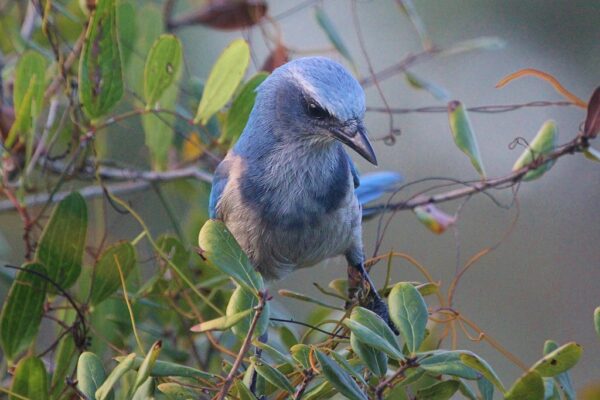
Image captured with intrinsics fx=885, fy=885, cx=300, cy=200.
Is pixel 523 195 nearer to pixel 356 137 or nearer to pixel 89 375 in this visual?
pixel 356 137

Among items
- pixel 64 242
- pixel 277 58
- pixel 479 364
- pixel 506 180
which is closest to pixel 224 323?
pixel 479 364

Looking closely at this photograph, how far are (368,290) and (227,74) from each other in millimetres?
754

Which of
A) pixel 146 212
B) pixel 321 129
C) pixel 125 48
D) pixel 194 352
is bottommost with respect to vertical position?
pixel 146 212

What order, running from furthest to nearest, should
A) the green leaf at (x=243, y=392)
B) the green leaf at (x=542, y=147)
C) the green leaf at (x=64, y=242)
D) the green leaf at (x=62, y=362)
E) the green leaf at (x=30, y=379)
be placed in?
the green leaf at (x=542, y=147) → the green leaf at (x=64, y=242) → the green leaf at (x=62, y=362) → the green leaf at (x=30, y=379) → the green leaf at (x=243, y=392)

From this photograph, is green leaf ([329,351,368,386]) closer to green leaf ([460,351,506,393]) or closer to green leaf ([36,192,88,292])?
green leaf ([460,351,506,393])

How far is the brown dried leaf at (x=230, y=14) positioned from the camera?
10.4 ft

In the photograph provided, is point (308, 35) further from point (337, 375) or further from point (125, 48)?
point (337, 375)

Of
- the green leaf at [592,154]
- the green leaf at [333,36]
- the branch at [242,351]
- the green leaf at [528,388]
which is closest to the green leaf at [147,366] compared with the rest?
the branch at [242,351]

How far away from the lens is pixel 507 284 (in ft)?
23.1

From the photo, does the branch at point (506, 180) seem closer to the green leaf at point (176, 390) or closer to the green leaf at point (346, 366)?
the green leaf at point (346, 366)

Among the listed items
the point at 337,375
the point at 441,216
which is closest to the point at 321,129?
the point at 441,216

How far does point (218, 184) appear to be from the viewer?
114 inches

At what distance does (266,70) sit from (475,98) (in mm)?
3767

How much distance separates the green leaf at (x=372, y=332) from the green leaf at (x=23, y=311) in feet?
2.91
